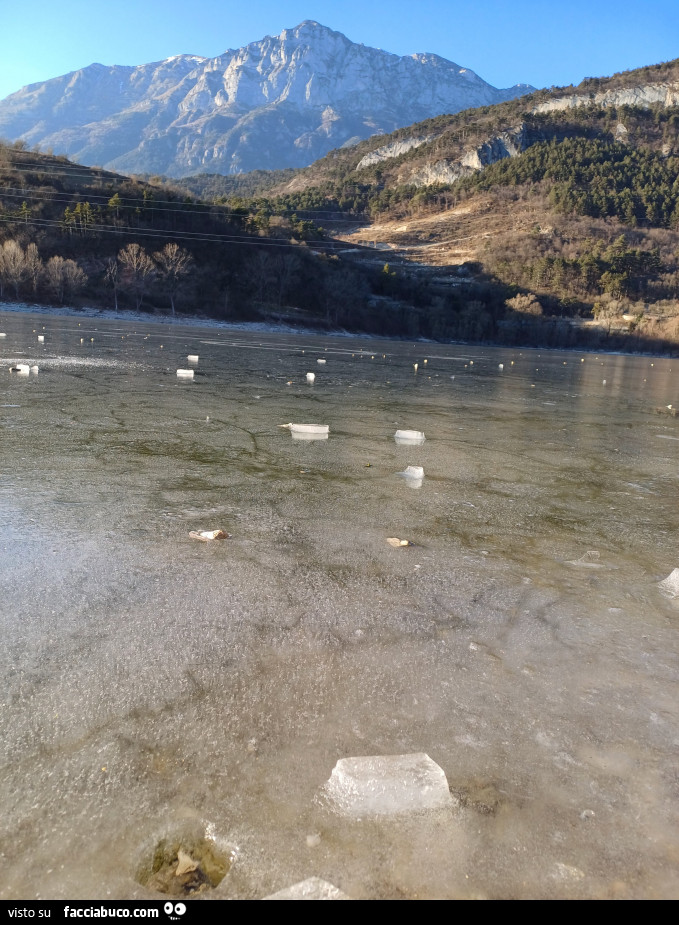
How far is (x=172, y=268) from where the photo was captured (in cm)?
6419

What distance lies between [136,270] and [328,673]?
67575 mm

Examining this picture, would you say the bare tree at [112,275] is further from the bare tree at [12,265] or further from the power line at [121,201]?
the power line at [121,201]

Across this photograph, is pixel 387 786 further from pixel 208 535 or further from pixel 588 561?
pixel 588 561

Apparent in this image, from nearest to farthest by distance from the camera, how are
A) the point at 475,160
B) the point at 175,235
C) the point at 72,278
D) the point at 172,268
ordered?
the point at 72,278 → the point at 172,268 → the point at 175,235 → the point at 475,160

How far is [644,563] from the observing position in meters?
3.32

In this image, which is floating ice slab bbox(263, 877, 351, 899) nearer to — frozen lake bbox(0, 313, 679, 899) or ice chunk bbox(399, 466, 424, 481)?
frozen lake bbox(0, 313, 679, 899)

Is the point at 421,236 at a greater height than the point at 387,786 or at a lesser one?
greater

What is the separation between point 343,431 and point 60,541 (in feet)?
13.5

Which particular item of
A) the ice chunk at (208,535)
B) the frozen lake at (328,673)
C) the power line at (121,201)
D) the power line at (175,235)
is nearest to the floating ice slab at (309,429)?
the frozen lake at (328,673)

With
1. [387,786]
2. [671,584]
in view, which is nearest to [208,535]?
[387,786]

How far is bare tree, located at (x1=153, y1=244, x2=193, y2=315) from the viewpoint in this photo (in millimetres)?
64125

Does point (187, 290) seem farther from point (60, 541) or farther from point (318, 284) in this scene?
point (60, 541)

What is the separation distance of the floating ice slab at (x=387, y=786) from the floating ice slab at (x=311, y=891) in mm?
222
